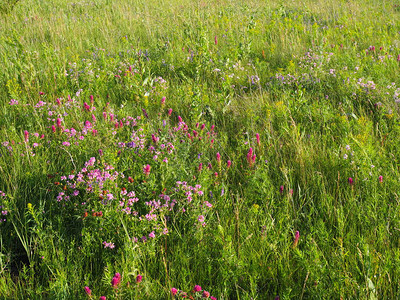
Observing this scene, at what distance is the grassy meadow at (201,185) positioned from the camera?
1920mm

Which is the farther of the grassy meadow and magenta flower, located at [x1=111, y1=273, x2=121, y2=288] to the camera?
the grassy meadow

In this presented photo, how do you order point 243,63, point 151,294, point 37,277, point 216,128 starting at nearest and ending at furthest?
point 151,294 < point 37,277 < point 216,128 < point 243,63

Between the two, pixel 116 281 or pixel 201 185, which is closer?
pixel 116 281

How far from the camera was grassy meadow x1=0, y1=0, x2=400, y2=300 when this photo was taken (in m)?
1.92

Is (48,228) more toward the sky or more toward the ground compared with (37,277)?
more toward the sky

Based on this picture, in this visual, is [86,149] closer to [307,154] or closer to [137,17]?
[307,154]

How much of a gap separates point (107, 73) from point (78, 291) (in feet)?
11.0

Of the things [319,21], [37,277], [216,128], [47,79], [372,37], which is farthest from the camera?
[319,21]

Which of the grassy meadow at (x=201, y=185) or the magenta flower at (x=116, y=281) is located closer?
the magenta flower at (x=116, y=281)

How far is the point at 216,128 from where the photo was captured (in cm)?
359

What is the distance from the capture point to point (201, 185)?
240cm

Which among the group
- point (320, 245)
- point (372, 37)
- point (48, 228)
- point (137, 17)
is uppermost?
point (137, 17)

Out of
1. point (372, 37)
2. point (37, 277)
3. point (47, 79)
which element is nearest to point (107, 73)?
point (47, 79)

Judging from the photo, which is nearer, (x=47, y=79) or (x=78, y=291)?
(x=78, y=291)
